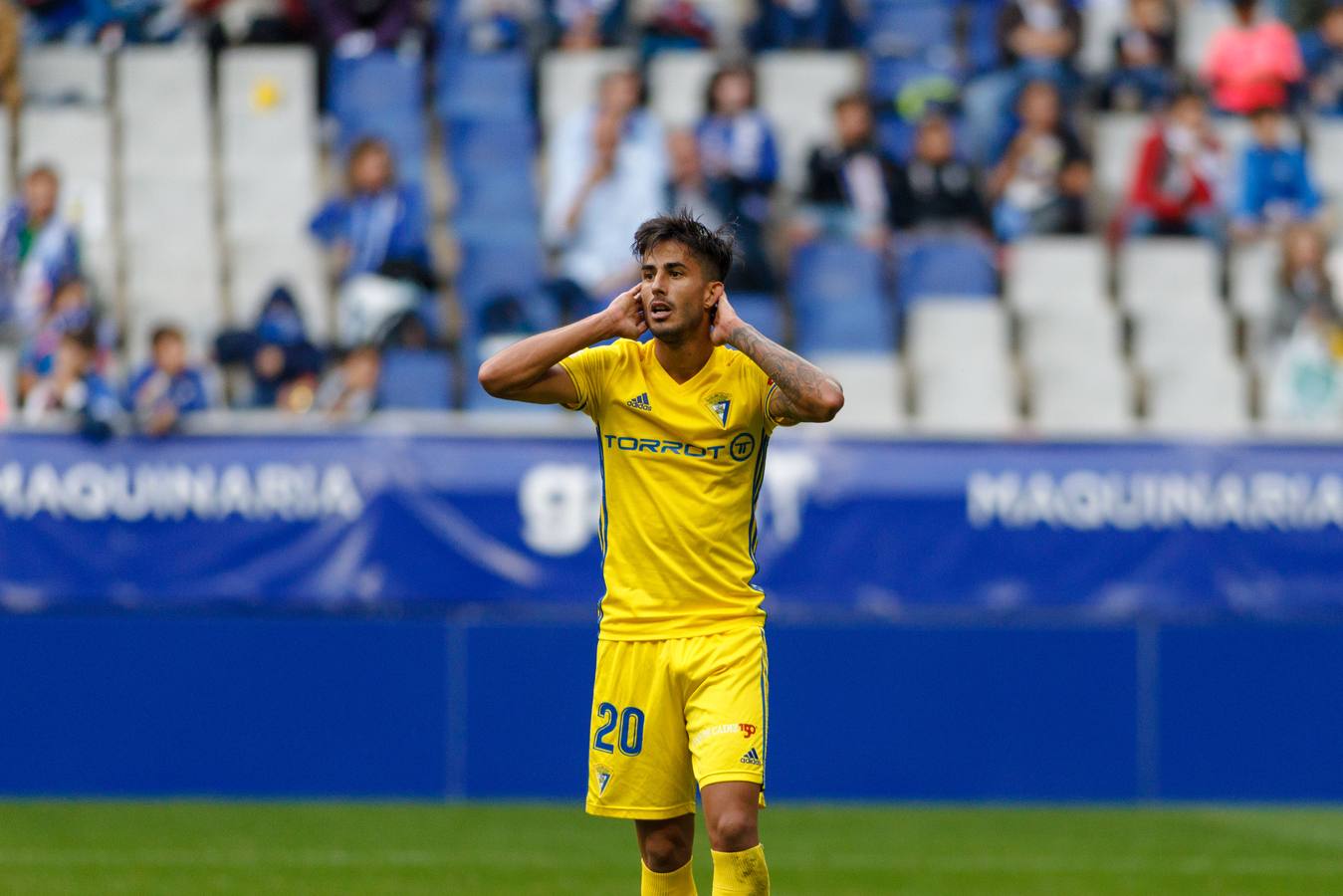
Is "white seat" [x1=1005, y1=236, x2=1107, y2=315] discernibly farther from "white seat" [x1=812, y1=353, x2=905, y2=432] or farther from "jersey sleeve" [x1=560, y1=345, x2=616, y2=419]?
"jersey sleeve" [x1=560, y1=345, x2=616, y2=419]

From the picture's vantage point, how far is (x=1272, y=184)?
17.5 metres

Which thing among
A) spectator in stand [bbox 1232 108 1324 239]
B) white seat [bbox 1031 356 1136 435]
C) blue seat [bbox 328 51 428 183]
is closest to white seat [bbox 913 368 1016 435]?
white seat [bbox 1031 356 1136 435]

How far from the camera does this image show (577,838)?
11539 mm

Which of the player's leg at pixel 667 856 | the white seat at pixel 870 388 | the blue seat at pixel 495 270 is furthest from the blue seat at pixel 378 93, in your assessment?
the player's leg at pixel 667 856

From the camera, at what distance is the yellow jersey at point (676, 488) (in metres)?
6.58

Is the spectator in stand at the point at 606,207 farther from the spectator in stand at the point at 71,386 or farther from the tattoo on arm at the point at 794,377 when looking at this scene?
the tattoo on arm at the point at 794,377

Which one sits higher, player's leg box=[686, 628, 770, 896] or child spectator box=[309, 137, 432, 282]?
child spectator box=[309, 137, 432, 282]

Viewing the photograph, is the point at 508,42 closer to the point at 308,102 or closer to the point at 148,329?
the point at 308,102

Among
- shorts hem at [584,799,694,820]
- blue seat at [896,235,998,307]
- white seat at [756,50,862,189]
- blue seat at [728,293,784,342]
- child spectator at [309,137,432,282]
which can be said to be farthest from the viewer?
white seat at [756,50,862,189]

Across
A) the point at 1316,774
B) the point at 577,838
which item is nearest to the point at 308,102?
the point at 577,838

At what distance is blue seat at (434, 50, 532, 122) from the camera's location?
1770 cm

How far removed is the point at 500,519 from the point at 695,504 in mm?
7320

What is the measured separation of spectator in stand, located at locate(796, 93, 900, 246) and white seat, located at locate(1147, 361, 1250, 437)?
7.87 feet

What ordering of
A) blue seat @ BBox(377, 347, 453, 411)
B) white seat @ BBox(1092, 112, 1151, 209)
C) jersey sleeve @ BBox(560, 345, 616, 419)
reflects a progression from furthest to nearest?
white seat @ BBox(1092, 112, 1151, 209) → blue seat @ BBox(377, 347, 453, 411) → jersey sleeve @ BBox(560, 345, 616, 419)
